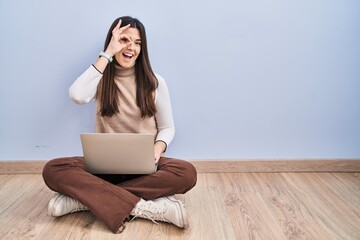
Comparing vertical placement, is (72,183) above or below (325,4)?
below

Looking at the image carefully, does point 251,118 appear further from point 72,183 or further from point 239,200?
point 72,183

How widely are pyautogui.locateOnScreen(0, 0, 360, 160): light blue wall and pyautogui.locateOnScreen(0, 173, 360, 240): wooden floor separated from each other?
0.46 feet

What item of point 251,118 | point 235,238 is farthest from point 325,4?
point 235,238

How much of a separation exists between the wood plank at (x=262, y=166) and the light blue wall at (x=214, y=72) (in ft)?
0.10

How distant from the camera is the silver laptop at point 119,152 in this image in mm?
1271

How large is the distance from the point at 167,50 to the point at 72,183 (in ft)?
2.25

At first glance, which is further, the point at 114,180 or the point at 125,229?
A: the point at 114,180

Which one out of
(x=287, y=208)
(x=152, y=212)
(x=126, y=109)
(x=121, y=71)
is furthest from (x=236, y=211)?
(x=121, y=71)

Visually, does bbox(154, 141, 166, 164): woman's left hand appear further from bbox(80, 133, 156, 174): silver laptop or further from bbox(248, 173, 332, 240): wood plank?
bbox(248, 173, 332, 240): wood plank

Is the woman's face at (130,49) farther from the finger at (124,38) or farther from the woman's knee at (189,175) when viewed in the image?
the woman's knee at (189,175)

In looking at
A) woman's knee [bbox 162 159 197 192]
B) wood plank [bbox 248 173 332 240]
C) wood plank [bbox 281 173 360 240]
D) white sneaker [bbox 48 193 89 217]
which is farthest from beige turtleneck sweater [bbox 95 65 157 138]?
wood plank [bbox 281 173 360 240]

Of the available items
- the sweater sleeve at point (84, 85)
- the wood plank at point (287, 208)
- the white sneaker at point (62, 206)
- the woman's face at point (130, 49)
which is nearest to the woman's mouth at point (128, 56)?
the woman's face at point (130, 49)

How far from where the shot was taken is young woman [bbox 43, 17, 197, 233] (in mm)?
1308

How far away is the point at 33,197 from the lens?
1.54m
